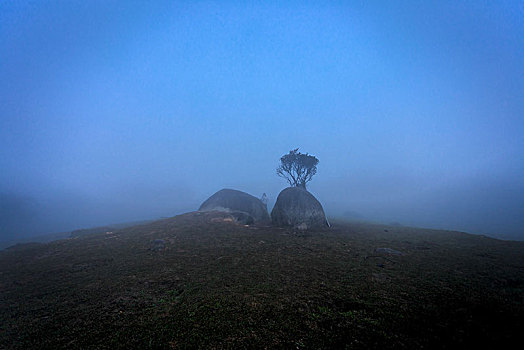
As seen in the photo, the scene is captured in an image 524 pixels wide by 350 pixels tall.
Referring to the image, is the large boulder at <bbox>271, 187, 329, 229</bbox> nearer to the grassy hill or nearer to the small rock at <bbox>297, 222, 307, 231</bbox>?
the small rock at <bbox>297, 222, 307, 231</bbox>

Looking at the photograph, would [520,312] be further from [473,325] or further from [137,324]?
[137,324]

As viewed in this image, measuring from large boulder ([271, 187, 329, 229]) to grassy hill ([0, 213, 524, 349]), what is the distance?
9.47 m

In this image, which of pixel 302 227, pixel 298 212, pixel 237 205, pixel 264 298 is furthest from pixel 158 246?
pixel 237 205

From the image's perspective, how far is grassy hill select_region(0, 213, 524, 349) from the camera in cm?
480

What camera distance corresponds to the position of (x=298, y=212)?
949 inches

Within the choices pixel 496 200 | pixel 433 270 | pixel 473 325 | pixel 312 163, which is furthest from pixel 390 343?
pixel 496 200

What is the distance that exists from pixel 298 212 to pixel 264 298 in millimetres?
17938

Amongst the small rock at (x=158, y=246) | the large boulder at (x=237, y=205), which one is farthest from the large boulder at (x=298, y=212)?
the small rock at (x=158, y=246)

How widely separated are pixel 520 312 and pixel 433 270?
4.25 meters

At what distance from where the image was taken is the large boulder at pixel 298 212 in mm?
23625

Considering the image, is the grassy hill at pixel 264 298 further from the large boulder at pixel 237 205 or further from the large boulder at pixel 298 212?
the large boulder at pixel 237 205

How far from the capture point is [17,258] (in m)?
13.4

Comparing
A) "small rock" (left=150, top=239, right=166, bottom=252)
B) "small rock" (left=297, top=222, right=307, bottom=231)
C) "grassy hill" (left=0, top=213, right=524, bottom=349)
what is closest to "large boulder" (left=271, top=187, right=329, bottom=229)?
"small rock" (left=297, top=222, right=307, bottom=231)

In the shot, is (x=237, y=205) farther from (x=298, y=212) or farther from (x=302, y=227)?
(x=302, y=227)
